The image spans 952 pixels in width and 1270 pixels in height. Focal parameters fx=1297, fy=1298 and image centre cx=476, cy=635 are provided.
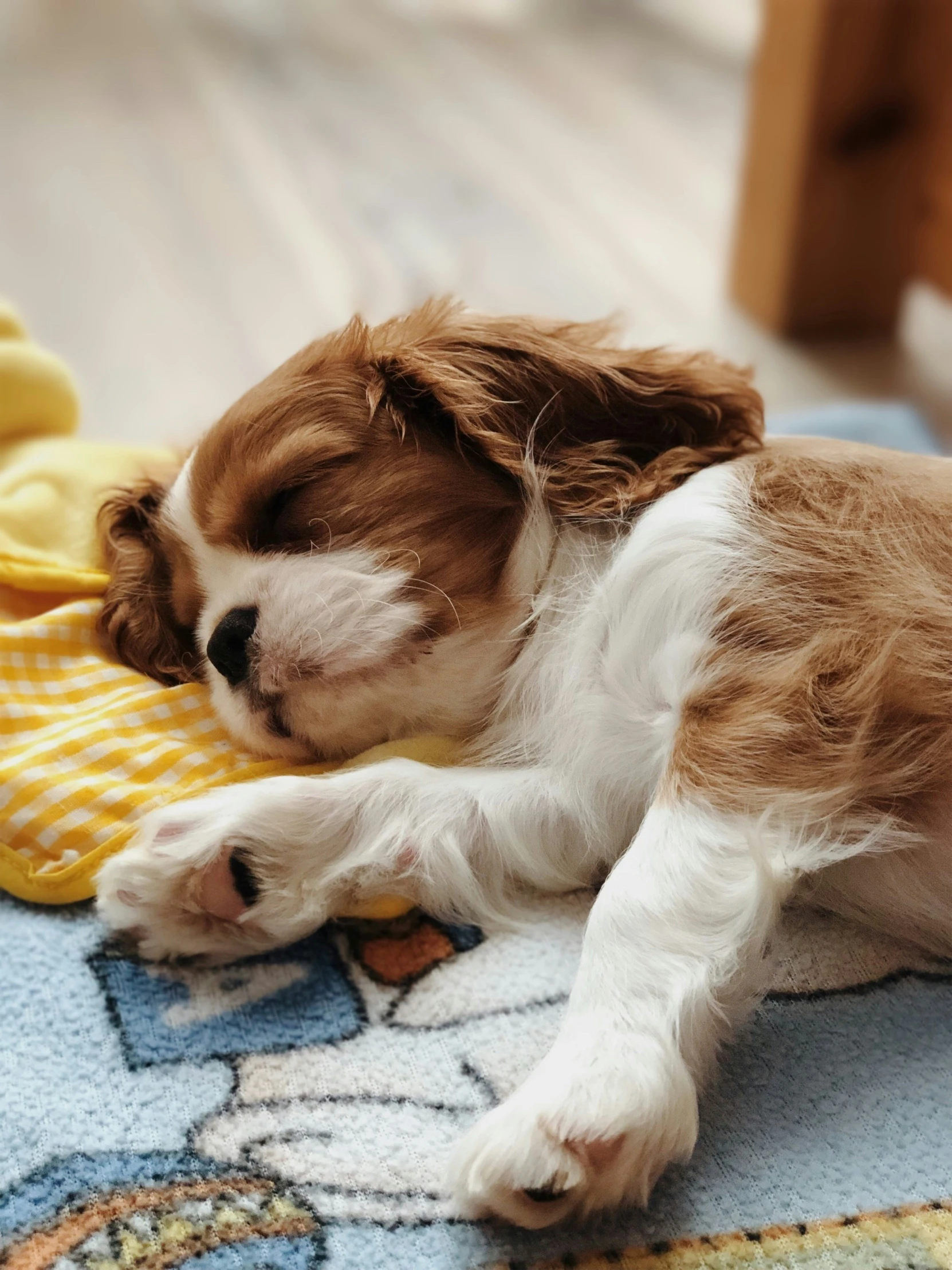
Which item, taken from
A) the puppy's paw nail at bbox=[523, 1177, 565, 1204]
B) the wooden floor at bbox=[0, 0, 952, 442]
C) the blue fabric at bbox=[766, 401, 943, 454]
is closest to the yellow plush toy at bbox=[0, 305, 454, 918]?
the puppy's paw nail at bbox=[523, 1177, 565, 1204]

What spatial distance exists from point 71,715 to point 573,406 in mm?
790

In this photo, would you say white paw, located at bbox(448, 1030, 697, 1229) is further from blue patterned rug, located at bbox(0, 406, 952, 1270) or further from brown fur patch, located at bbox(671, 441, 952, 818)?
brown fur patch, located at bbox(671, 441, 952, 818)

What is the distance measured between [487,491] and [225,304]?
278cm

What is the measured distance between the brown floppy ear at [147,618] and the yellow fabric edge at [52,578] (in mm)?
29

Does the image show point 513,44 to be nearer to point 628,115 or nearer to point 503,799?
point 628,115

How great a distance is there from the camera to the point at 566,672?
1.63m

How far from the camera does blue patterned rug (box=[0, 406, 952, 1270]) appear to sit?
3.83 ft

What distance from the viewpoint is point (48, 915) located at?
5.22ft

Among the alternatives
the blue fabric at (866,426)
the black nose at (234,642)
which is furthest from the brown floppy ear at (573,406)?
the blue fabric at (866,426)

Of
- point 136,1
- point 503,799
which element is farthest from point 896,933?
point 136,1

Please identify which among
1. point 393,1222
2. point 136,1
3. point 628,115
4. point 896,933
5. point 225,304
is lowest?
point 393,1222

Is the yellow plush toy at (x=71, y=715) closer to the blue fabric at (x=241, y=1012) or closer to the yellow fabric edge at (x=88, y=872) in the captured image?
the yellow fabric edge at (x=88, y=872)

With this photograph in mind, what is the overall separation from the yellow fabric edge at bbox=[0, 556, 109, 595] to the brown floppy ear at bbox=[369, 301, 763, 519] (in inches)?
21.0

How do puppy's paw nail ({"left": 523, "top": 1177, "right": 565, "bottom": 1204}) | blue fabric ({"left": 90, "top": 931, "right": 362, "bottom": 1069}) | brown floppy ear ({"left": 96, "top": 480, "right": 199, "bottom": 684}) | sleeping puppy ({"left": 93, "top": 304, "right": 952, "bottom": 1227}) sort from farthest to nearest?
brown floppy ear ({"left": 96, "top": 480, "right": 199, "bottom": 684})
blue fabric ({"left": 90, "top": 931, "right": 362, "bottom": 1069})
sleeping puppy ({"left": 93, "top": 304, "right": 952, "bottom": 1227})
puppy's paw nail ({"left": 523, "top": 1177, "right": 565, "bottom": 1204})
